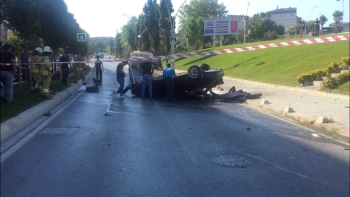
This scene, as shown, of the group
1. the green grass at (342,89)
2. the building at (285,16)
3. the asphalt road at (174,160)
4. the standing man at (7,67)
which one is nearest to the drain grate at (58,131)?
the asphalt road at (174,160)

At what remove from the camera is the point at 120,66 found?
60.8 ft

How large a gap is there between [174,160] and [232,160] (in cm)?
97

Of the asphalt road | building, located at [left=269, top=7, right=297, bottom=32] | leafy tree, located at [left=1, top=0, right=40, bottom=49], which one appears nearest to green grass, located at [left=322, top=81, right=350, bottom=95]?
the asphalt road

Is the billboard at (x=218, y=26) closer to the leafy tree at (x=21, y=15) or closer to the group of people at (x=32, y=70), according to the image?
the leafy tree at (x=21, y=15)

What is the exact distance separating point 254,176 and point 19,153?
3955mm

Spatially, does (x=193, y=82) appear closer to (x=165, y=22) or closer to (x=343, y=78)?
(x=343, y=78)

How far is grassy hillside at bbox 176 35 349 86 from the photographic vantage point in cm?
2295

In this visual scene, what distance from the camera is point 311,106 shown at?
13.7 m

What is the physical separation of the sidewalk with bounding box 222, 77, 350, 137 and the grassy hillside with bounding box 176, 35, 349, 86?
3.06 m

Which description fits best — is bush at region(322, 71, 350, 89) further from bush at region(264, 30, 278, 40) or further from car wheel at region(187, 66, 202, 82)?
bush at region(264, 30, 278, 40)

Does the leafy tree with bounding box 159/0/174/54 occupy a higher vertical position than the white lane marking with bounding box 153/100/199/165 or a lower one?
higher

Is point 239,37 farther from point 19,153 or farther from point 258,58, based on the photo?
point 19,153

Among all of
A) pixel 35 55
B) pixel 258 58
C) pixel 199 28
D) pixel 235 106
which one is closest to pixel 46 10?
pixel 35 55

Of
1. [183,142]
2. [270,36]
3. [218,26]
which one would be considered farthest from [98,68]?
[270,36]
